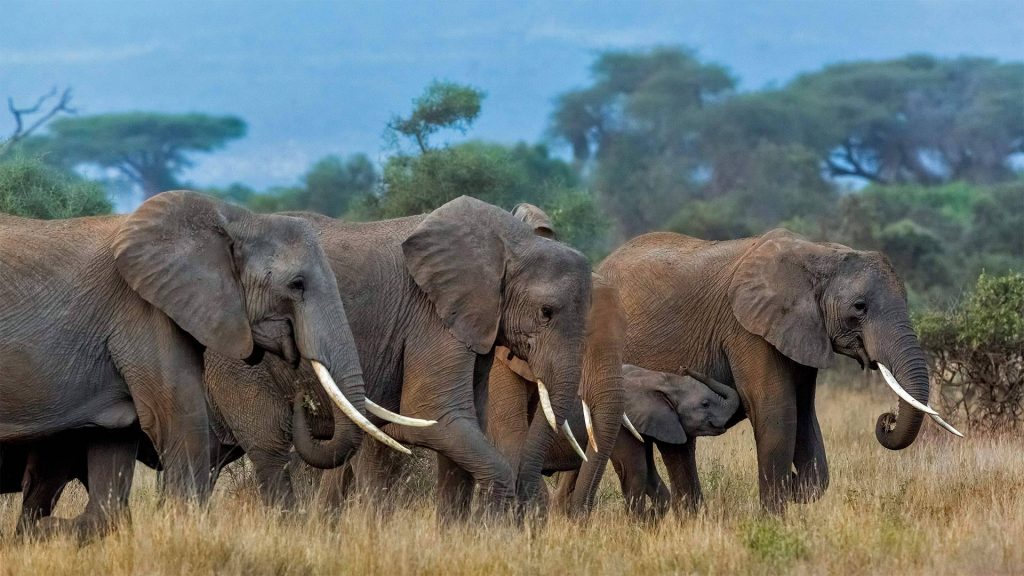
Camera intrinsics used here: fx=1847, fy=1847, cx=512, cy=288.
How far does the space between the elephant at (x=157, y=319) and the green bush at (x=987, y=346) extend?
299 inches

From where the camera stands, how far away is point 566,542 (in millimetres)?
8867

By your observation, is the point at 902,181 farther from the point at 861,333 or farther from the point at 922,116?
the point at 861,333

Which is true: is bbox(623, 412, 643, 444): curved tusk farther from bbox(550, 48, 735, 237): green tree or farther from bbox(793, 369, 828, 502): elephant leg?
bbox(550, 48, 735, 237): green tree

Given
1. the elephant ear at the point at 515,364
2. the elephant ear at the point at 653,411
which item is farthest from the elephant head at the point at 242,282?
the elephant ear at the point at 653,411

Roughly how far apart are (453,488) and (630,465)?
5.70ft

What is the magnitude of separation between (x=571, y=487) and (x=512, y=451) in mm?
1307

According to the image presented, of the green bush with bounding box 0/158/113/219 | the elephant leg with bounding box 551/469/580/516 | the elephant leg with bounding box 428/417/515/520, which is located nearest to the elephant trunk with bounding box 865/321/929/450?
the elephant leg with bounding box 551/469/580/516

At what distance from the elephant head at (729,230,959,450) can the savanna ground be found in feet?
2.15

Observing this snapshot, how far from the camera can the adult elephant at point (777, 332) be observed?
1111cm

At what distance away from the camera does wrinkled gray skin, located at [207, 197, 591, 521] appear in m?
9.39

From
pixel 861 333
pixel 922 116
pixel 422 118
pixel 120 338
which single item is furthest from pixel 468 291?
pixel 922 116

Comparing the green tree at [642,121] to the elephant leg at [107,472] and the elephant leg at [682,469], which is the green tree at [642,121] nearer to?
the elephant leg at [682,469]

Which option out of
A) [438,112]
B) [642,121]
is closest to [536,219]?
[438,112]

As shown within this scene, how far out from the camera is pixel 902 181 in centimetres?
6844
